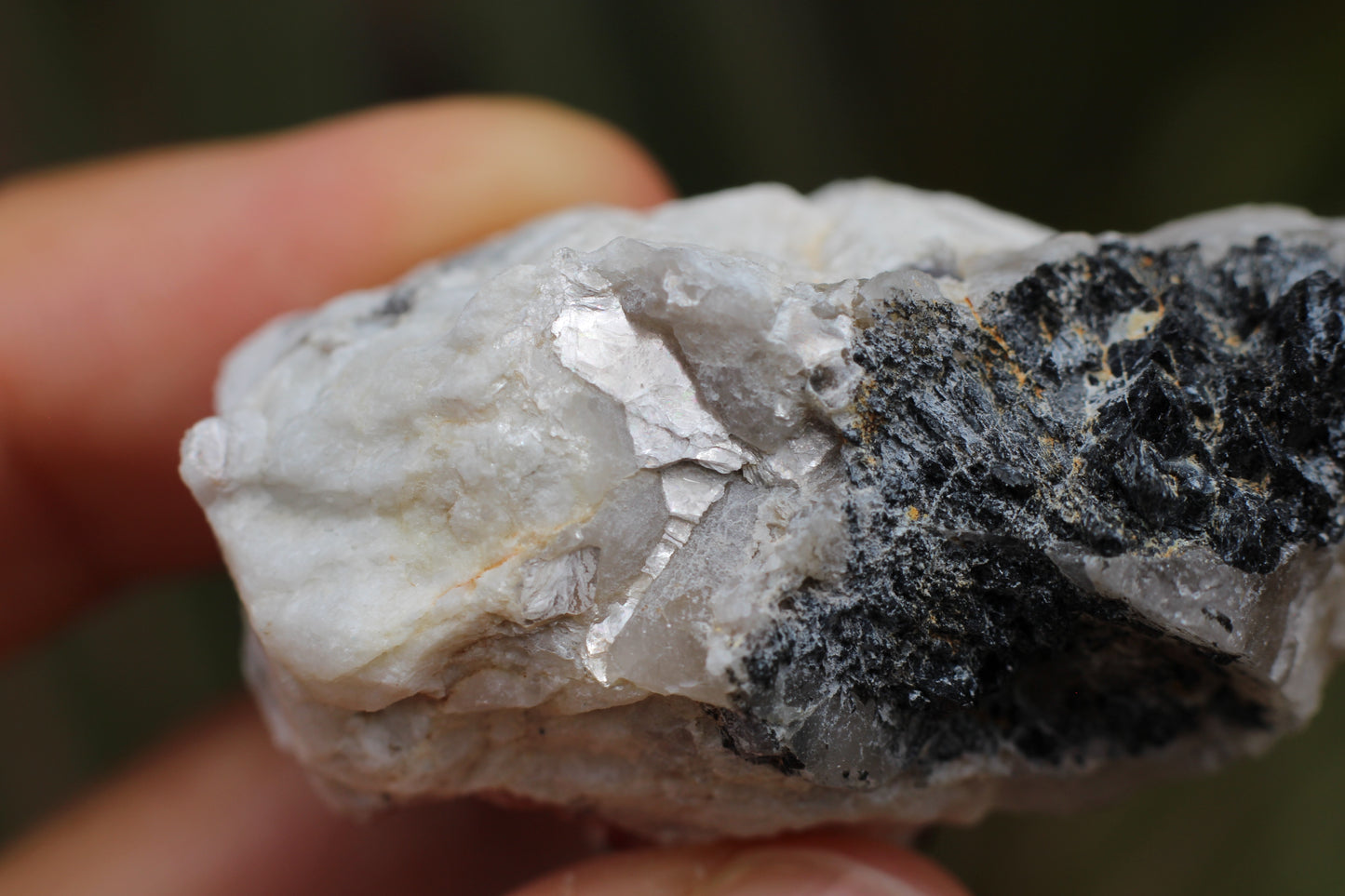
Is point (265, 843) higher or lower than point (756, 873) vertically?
lower

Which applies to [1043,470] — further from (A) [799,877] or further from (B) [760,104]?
(B) [760,104]

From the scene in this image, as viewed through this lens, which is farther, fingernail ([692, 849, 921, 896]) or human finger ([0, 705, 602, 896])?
human finger ([0, 705, 602, 896])

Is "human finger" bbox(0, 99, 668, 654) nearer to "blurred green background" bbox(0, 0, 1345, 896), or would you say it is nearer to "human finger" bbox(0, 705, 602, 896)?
"human finger" bbox(0, 705, 602, 896)

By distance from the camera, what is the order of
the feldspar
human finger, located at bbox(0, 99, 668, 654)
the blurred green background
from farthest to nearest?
the blurred green background < human finger, located at bbox(0, 99, 668, 654) < the feldspar

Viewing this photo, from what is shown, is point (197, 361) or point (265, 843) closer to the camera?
point (197, 361)

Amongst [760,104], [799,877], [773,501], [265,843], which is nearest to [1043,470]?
[773,501]

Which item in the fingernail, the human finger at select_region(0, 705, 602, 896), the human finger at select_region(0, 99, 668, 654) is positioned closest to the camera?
the fingernail

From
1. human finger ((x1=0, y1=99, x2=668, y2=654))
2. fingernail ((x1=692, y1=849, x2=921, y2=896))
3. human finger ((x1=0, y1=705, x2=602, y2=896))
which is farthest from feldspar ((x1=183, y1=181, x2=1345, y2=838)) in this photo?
human finger ((x1=0, y1=705, x2=602, y2=896))
